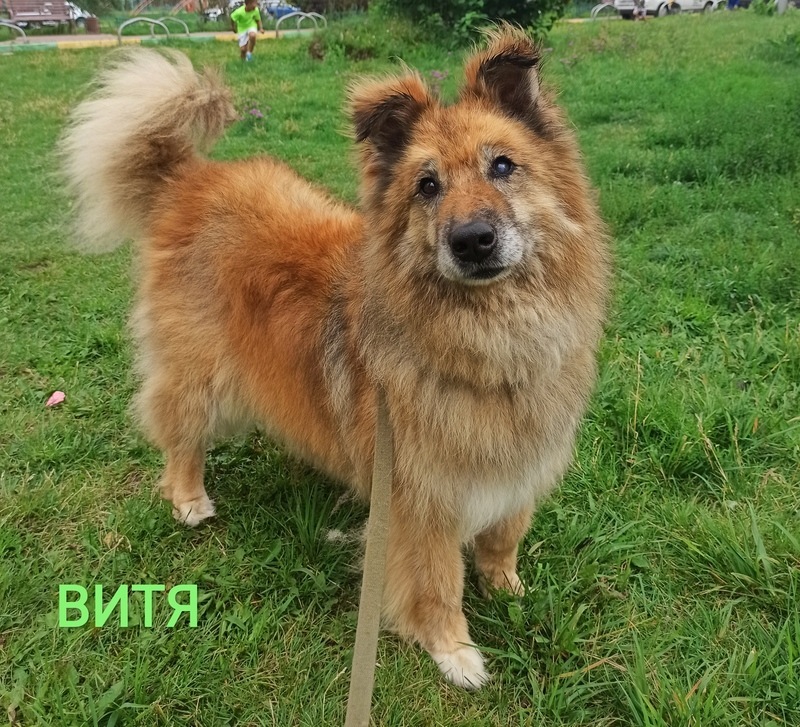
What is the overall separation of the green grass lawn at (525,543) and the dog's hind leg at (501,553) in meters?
0.06

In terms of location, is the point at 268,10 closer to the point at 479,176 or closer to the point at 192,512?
the point at 192,512

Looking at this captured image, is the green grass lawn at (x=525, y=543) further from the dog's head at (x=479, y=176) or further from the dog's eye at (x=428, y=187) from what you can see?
the dog's eye at (x=428, y=187)

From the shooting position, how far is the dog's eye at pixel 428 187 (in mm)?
1917

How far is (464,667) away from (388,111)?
1.85 m

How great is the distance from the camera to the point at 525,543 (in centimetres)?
254

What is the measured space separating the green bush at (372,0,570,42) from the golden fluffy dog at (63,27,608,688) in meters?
8.62

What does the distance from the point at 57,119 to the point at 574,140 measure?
30.5ft

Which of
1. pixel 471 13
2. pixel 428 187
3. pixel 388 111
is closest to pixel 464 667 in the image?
pixel 428 187

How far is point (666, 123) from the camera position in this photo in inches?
269

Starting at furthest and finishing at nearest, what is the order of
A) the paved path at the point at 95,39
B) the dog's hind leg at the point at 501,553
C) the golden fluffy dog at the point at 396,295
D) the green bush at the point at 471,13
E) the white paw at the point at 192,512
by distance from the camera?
1. the paved path at the point at 95,39
2. the green bush at the point at 471,13
3. the white paw at the point at 192,512
4. the dog's hind leg at the point at 501,553
5. the golden fluffy dog at the point at 396,295

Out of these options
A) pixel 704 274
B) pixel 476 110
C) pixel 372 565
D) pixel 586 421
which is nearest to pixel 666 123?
pixel 704 274

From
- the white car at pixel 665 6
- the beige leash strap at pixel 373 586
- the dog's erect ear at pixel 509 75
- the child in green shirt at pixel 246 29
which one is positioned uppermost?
Result: the white car at pixel 665 6

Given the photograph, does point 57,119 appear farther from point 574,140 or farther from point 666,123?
point 574,140

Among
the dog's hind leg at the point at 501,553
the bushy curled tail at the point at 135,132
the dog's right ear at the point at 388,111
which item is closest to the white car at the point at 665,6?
the bushy curled tail at the point at 135,132
